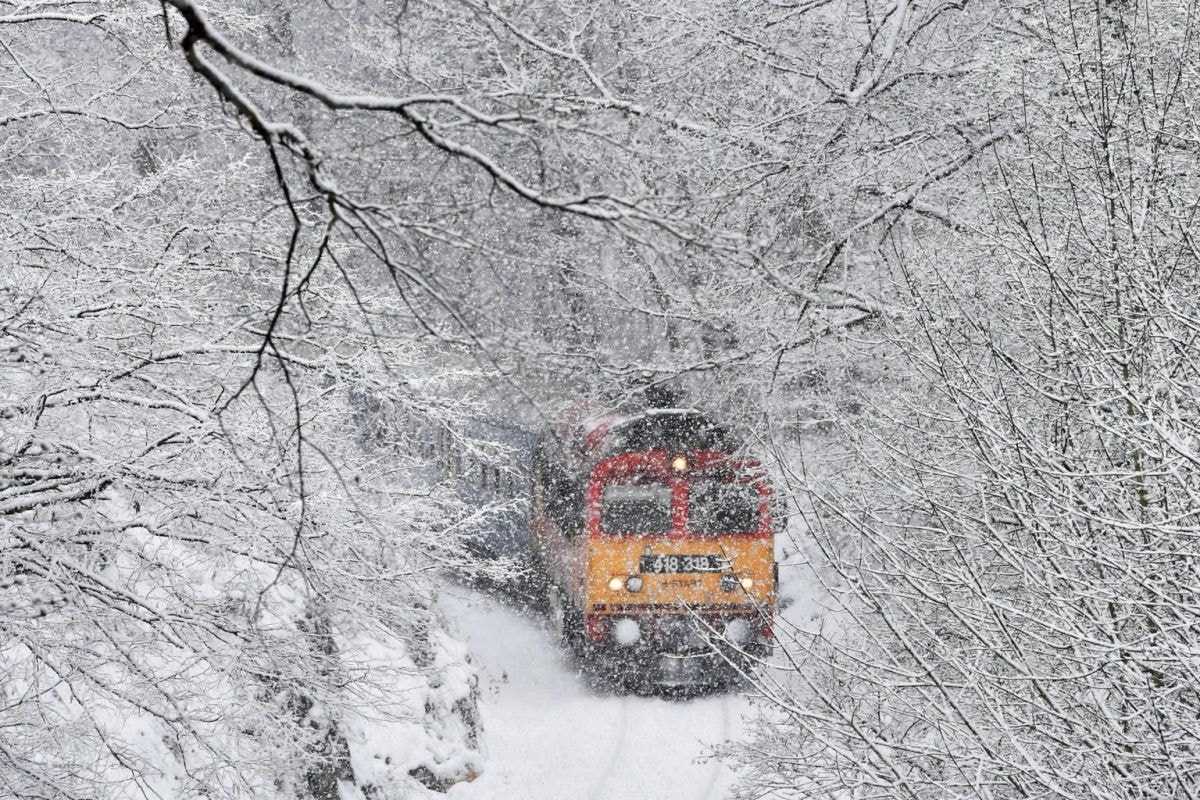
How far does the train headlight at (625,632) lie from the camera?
41.0 ft

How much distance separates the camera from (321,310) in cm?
818

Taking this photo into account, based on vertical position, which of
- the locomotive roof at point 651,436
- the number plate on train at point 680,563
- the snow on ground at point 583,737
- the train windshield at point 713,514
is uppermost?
the locomotive roof at point 651,436

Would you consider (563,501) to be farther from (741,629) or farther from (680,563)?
(741,629)

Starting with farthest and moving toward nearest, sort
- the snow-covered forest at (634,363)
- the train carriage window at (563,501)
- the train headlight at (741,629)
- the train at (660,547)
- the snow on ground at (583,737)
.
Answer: the train carriage window at (563,501) → the train headlight at (741,629) → the train at (660,547) → the snow on ground at (583,737) → the snow-covered forest at (634,363)

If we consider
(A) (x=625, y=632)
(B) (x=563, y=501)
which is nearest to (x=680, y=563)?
(A) (x=625, y=632)

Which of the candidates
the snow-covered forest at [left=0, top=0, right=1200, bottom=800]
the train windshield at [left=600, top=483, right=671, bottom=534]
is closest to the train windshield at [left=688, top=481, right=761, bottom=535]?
the train windshield at [left=600, top=483, right=671, bottom=534]

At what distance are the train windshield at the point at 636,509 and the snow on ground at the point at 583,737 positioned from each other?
1.90 m

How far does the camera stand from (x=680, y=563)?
12758mm

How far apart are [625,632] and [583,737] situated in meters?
1.19

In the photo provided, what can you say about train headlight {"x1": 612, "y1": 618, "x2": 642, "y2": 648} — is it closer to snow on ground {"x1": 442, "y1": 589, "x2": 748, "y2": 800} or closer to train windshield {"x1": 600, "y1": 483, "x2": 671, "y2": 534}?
snow on ground {"x1": 442, "y1": 589, "x2": 748, "y2": 800}

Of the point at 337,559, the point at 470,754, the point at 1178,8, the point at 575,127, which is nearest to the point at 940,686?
the point at 575,127

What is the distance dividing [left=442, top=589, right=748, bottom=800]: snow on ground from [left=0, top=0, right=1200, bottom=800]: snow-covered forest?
10 centimetres

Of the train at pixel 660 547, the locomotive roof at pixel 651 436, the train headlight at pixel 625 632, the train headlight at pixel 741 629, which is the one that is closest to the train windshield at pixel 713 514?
the train at pixel 660 547

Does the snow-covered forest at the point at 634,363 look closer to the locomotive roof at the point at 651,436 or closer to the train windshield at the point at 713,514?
the locomotive roof at the point at 651,436
